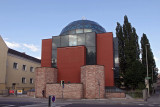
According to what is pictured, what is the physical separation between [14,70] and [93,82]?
2354 cm

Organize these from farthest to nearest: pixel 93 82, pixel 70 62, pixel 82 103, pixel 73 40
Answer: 1. pixel 73 40
2. pixel 70 62
3. pixel 93 82
4. pixel 82 103

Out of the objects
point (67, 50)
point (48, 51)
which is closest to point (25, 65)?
point (48, 51)

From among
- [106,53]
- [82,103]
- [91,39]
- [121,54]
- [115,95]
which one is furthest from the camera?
[121,54]

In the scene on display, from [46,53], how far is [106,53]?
1245 centimetres

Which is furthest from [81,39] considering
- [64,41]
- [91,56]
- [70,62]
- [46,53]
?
[46,53]

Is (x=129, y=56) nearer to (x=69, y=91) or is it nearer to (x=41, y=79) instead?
(x=69, y=91)

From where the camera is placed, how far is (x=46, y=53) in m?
35.1

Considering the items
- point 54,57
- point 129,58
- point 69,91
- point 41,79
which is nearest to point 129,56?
point 129,58

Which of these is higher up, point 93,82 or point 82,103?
point 93,82

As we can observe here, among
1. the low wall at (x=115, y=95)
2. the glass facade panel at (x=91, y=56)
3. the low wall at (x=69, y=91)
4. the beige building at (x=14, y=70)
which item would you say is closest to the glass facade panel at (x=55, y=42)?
the glass facade panel at (x=91, y=56)

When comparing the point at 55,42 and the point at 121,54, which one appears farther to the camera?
the point at 121,54

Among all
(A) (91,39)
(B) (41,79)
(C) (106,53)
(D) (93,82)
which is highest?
(A) (91,39)

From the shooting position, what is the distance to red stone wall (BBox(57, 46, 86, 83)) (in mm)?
30266

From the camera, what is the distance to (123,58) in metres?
36.2
